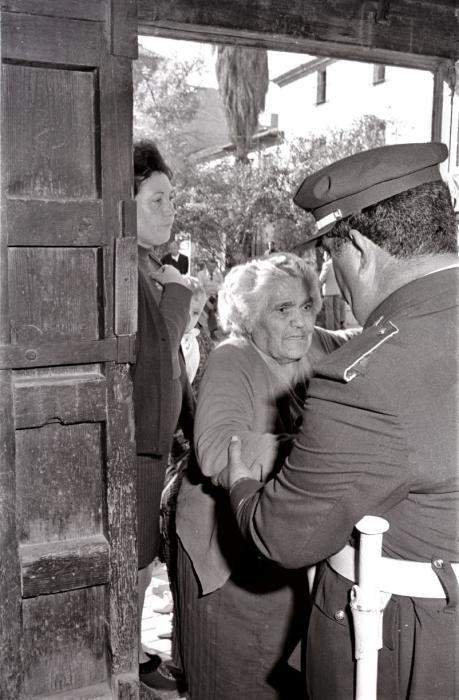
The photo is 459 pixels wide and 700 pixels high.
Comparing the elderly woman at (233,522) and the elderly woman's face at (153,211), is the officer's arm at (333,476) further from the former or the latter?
the elderly woman's face at (153,211)

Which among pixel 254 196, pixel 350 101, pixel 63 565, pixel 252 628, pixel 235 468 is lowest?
pixel 252 628

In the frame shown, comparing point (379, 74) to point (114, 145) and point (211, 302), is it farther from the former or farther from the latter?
point (114, 145)

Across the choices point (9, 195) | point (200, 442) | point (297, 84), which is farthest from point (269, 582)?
point (297, 84)

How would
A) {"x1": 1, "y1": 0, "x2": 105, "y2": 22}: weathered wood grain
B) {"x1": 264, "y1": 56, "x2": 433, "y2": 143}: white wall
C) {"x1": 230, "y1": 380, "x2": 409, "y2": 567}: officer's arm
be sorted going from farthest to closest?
{"x1": 264, "y1": 56, "x2": 433, "y2": 143}: white wall < {"x1": 1, "y1": 0, "x2": 105, "y2": 22}: weathered wood grain < {"x1": 230, "y1": 380, "x2": 409, "y2": 567}: officer's arm

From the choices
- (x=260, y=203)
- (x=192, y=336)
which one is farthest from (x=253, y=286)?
(x=260, y=203)

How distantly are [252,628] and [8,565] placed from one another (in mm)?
960

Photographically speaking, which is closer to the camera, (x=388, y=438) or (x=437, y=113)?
(x=388, y=438)

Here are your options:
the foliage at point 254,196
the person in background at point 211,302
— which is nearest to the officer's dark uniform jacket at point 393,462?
the person in background at point 211,302

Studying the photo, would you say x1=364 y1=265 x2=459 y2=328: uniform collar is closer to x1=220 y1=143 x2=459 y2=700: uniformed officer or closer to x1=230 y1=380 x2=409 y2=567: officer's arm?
x1=220 y1=143 x2=459 y2=700: uniformed officer

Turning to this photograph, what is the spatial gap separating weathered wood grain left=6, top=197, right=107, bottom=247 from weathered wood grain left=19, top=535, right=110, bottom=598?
891 millimetres

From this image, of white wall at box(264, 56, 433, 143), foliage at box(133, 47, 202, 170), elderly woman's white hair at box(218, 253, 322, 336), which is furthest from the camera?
foliage at box(133, 47, 202, 170)

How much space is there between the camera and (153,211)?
3387 mm

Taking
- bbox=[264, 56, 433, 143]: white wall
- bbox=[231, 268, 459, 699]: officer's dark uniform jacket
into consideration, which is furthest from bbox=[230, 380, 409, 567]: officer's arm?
bbox=[264, 56, 433, 143]: white wall

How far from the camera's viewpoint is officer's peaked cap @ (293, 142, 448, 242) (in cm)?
161
